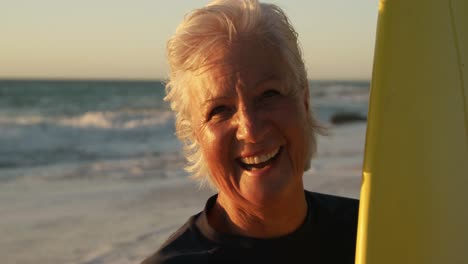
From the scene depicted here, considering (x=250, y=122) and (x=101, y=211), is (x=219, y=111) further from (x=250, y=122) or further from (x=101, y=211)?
(x=101, y=211)

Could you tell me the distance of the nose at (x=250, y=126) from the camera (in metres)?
2.16

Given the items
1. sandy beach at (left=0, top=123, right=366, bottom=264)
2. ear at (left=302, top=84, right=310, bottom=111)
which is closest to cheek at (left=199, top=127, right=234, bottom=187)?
ear at (left=302, top=84, right=310, bottom=111)

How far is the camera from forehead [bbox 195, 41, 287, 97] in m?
2.17

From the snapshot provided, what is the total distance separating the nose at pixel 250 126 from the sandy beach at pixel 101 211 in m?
3.03

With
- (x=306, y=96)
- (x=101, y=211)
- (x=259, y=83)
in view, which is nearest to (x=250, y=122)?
(x=259, y=83)

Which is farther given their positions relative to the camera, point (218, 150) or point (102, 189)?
point (102, 189)

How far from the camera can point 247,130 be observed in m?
2.16

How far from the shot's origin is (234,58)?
7.14 feet

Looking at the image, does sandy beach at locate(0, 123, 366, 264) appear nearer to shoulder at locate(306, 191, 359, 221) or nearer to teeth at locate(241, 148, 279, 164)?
shoulder at locate(306, 191, 359, 221)

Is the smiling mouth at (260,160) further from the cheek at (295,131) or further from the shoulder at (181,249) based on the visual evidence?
the shoulder at (181,249)

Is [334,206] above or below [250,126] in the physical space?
below

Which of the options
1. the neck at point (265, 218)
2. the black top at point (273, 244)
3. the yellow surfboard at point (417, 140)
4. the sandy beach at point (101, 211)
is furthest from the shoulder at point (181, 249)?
the sandy beach at point (101, 211)

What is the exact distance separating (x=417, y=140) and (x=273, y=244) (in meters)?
0.57

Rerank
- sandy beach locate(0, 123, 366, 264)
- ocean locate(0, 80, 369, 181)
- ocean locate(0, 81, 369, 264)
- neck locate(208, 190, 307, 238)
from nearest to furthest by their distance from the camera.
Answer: neck locate(208, 190, 307, 238)
sandy beach locate(0, 123, 366, 264)
ocean locate(0, 81, 369, 264)
ocean locate(0, 80, 369, 181)
